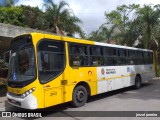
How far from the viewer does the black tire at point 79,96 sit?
894cm

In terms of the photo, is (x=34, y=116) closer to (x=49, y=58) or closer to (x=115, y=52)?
(x=49, y=58)

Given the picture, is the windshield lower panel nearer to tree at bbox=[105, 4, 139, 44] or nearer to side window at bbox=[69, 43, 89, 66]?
side window at bbox=[69, 43, 89, 66]

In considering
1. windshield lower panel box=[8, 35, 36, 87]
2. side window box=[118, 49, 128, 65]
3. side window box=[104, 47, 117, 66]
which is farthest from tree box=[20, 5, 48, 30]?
windshield lower panel box=[8, 35, 36, 87]

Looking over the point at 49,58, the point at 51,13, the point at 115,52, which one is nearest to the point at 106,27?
the point at 51,13

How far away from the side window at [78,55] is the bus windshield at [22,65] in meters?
1.77

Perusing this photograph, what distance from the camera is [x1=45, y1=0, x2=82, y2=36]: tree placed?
22.4 metres

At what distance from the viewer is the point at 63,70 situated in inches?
331

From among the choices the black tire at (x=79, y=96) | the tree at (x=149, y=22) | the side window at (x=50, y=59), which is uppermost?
the tree at (x=149, y=22)

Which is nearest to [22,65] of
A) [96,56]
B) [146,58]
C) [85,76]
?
[85,76]

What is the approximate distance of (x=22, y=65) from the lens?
7.90 m

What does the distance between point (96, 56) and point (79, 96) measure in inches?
86.7

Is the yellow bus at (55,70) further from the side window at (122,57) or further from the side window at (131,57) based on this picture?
the side window at (131,57)

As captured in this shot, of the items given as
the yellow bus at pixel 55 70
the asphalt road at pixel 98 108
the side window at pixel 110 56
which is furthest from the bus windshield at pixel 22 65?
the side window at pixel 110 56

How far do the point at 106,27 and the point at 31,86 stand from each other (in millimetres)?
21771
